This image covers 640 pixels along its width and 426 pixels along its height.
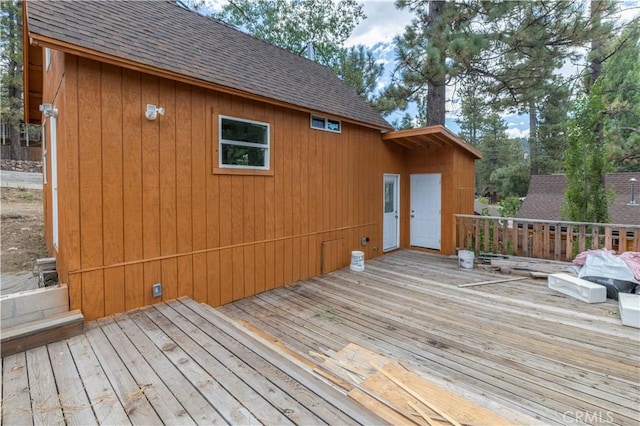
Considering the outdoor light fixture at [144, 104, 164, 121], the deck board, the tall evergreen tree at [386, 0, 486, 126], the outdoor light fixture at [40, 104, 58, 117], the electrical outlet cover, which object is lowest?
the deck board

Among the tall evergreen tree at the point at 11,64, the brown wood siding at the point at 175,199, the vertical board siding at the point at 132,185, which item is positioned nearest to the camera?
the brown wood siding at the point at 175,199

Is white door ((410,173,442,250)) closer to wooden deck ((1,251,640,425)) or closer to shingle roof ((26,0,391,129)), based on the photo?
shingle roof ((26,0,391,129))

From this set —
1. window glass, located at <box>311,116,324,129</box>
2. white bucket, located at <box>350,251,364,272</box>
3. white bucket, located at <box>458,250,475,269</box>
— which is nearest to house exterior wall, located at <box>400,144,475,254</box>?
white bucket, located at <box>458,250,475,269</box>

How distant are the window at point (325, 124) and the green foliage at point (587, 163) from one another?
4881 millimetres

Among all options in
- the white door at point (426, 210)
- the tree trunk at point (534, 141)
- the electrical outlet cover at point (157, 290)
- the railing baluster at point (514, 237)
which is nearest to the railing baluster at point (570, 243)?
the railing baluster at point (514, 237)

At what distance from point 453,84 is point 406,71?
1544mm

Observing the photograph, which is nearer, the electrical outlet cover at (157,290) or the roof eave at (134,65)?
the roof eave at (134,65)

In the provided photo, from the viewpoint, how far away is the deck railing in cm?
508

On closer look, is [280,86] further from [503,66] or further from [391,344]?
[503,66]

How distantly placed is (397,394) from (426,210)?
232 inches

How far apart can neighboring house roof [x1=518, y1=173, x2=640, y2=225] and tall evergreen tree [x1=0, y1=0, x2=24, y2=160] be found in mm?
25114

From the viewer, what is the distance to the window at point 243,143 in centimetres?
413

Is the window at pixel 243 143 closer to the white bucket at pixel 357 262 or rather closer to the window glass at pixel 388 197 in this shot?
the white bucket at pixel 357 262

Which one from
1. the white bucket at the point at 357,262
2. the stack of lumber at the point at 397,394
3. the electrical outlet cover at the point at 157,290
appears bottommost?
the stack of lumber at the point at 397,394
